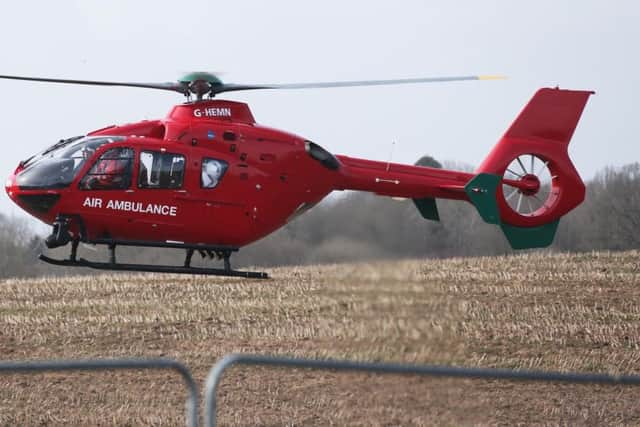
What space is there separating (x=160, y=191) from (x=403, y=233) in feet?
12.0

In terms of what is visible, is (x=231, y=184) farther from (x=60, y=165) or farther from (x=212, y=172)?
(x=60, y=165)

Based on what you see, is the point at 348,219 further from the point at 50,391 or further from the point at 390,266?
the point at 50,391

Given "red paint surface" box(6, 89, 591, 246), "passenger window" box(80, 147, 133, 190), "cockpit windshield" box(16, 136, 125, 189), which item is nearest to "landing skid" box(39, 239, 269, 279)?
"red paint surface" box(6, 89, 591, 246)

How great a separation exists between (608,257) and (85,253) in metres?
24.8

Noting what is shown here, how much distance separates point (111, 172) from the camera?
56.9 ft

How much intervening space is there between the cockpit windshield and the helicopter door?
60 cm

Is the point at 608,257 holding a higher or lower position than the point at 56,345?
higher

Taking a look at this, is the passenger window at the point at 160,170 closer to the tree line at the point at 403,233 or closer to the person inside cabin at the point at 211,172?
the person inside cabin at the point at 211,172

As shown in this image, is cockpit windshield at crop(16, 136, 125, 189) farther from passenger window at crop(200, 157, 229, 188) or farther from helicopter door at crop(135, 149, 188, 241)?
passenger window at crop(200, 157, 229, 188)

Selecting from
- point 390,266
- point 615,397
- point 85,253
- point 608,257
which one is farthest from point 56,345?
point 85,253

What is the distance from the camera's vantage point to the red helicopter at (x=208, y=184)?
1734 centimetres

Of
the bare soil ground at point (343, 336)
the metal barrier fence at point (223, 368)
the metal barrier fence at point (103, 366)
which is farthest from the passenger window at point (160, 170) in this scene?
the metal barrier fence at point (103, 366)

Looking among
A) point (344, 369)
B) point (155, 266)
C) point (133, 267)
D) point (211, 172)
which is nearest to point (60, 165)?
point (133, 267)

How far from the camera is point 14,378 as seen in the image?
19.4 meters
